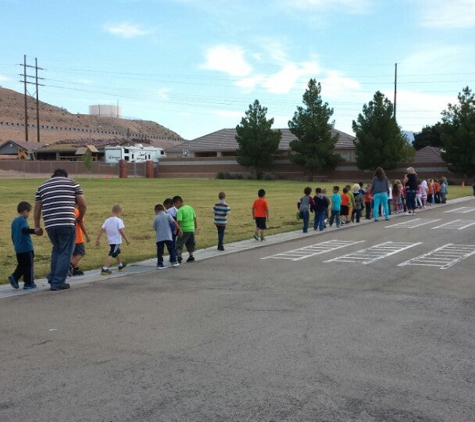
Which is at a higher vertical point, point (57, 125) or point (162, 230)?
point (57, 125)

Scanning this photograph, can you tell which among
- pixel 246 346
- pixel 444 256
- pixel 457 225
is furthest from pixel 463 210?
pixel 246 346

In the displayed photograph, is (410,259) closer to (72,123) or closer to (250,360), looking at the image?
(250,360)

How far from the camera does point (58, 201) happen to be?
8992mm

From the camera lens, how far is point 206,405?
4414mm

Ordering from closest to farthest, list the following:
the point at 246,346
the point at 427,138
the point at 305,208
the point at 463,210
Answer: the point at 246,346 < the point at 305,208 < the point at 463,210 < the point at 427,138

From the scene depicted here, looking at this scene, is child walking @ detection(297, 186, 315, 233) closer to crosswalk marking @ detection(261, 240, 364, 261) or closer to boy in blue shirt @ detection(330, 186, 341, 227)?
boy in blue shirt @ detection(330, 186, 341, 227)

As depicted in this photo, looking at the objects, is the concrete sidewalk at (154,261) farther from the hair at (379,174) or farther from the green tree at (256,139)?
the green tree at (256,139)

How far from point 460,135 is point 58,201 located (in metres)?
55.8

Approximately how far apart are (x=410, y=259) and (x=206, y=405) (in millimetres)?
8387

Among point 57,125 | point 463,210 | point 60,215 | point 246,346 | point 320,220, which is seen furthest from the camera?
point 57,125

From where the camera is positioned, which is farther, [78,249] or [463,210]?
[463,210]

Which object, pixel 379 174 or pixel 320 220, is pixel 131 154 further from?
pixel 320 220

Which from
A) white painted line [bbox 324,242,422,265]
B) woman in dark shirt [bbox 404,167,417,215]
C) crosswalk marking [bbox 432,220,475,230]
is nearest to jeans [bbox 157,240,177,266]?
white painted line [bbox 324,242,422,265]

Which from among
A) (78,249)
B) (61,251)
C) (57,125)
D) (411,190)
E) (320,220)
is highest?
(57,125)
